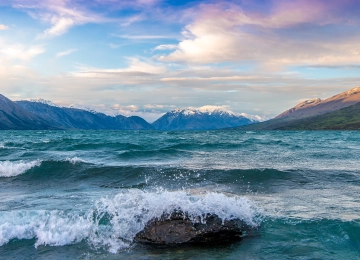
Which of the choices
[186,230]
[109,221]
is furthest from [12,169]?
[186,230]

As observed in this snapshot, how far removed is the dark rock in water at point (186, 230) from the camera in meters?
11.5

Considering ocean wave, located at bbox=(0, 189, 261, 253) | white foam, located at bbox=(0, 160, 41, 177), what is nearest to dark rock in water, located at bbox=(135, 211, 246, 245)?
ocean wave, located at bbox=(0, 189, 261, 253)

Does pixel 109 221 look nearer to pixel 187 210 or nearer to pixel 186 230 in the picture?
pixel 187 210

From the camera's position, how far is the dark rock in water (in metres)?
11.5

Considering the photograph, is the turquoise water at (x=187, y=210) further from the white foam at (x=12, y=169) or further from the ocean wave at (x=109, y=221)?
the white foam at (x=12, y=169)

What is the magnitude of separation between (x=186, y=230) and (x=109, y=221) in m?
4.06

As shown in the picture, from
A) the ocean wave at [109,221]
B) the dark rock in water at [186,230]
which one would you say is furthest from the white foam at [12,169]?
the dark rock in water at [186,230]

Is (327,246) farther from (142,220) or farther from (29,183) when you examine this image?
(29,183)

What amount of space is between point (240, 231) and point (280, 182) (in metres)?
12.4

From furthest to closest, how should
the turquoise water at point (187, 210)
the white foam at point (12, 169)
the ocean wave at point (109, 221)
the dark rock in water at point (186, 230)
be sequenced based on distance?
the white foam at point (12, 169) < the ocean wave at point (109, 221) < the dark rock in water at point (186, 230) < the turquoise water at point (187, 210)

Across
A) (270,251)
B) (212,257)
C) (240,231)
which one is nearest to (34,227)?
(212,257)

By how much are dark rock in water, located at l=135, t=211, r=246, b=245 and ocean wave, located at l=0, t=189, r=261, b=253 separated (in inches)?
14.5

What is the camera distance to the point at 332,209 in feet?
50.7

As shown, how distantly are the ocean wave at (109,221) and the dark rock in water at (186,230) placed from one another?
1.21 feet
